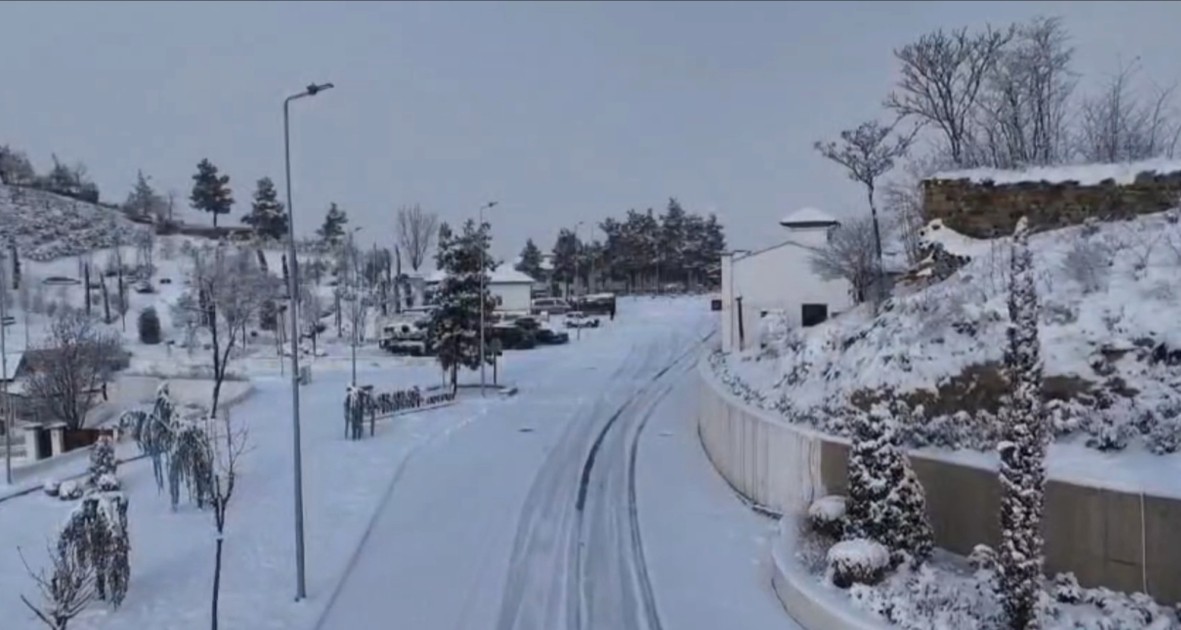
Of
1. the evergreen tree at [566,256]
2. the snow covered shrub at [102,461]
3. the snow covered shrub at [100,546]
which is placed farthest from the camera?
the evergreen tree at [566,256]

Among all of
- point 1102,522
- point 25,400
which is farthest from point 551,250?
point 1102,522

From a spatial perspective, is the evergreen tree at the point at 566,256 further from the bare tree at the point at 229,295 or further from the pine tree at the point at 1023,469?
the pine tree at the point at 1023,469

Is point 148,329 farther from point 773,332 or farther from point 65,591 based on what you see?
point 65,591

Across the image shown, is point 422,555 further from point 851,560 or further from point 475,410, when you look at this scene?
point 475,410

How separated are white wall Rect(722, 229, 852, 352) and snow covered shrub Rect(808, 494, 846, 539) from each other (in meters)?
23.9

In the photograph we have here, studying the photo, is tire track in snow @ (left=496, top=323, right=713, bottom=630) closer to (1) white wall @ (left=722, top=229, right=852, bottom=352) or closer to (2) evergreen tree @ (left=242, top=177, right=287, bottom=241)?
(1) white wall @ (left=722, top=229, right=852, bottom=352)

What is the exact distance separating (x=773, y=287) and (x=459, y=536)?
2387 cm

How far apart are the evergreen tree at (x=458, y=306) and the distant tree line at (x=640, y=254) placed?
160ft

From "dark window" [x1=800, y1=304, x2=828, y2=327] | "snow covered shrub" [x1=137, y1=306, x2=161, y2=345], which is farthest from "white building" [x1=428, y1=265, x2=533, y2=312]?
"dark window" [x1=800, y1=304, x2=828, y2=327]

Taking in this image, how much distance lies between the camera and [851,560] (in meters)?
10.5

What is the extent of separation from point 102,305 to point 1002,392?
Result: 196ft

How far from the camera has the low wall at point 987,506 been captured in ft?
28.9

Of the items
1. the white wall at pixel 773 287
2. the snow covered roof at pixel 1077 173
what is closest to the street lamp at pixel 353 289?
the white wall at pixel 773 287

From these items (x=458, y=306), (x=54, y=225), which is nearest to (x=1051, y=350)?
(x=458, y=306)
